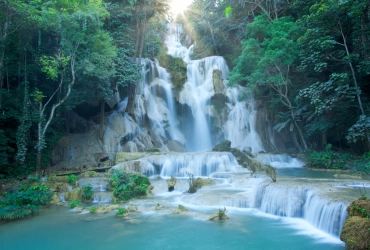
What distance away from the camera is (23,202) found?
9.61 metres

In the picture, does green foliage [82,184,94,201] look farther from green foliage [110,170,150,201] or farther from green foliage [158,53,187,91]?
green foliage [158,53,187,91]

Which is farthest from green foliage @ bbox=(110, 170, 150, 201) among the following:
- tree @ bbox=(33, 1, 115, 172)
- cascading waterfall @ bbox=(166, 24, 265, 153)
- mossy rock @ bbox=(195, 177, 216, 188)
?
cascading waterfall @ bbox=(166, 24, 265, 153)

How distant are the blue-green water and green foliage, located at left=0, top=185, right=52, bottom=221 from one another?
419 millimetres

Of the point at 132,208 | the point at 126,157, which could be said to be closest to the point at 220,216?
the point at 132,208

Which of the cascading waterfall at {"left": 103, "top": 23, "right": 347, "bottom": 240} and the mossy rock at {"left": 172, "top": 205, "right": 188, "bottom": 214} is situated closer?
the cascading waterfall at {"left": 103, "top": 23, "right": 347, "bottom": 240}

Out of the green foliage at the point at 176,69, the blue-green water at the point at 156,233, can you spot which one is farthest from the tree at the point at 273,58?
the blue-green water at the point at 156,233

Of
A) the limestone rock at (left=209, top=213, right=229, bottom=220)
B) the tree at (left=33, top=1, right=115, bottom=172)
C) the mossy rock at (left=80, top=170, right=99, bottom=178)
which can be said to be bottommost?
the limestone rock at (left=209, top=213, right=229, bottom=220)

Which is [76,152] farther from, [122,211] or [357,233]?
[357,233]

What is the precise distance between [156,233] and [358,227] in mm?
4603

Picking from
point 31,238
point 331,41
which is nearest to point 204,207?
point 31,238

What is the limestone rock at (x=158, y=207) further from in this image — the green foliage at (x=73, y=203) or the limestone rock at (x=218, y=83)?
the limestone rock at (x=218, y=83)

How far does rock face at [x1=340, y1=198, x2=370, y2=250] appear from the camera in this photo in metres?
5.20

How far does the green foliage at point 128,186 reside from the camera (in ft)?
35.4

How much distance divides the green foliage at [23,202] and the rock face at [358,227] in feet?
29.3
